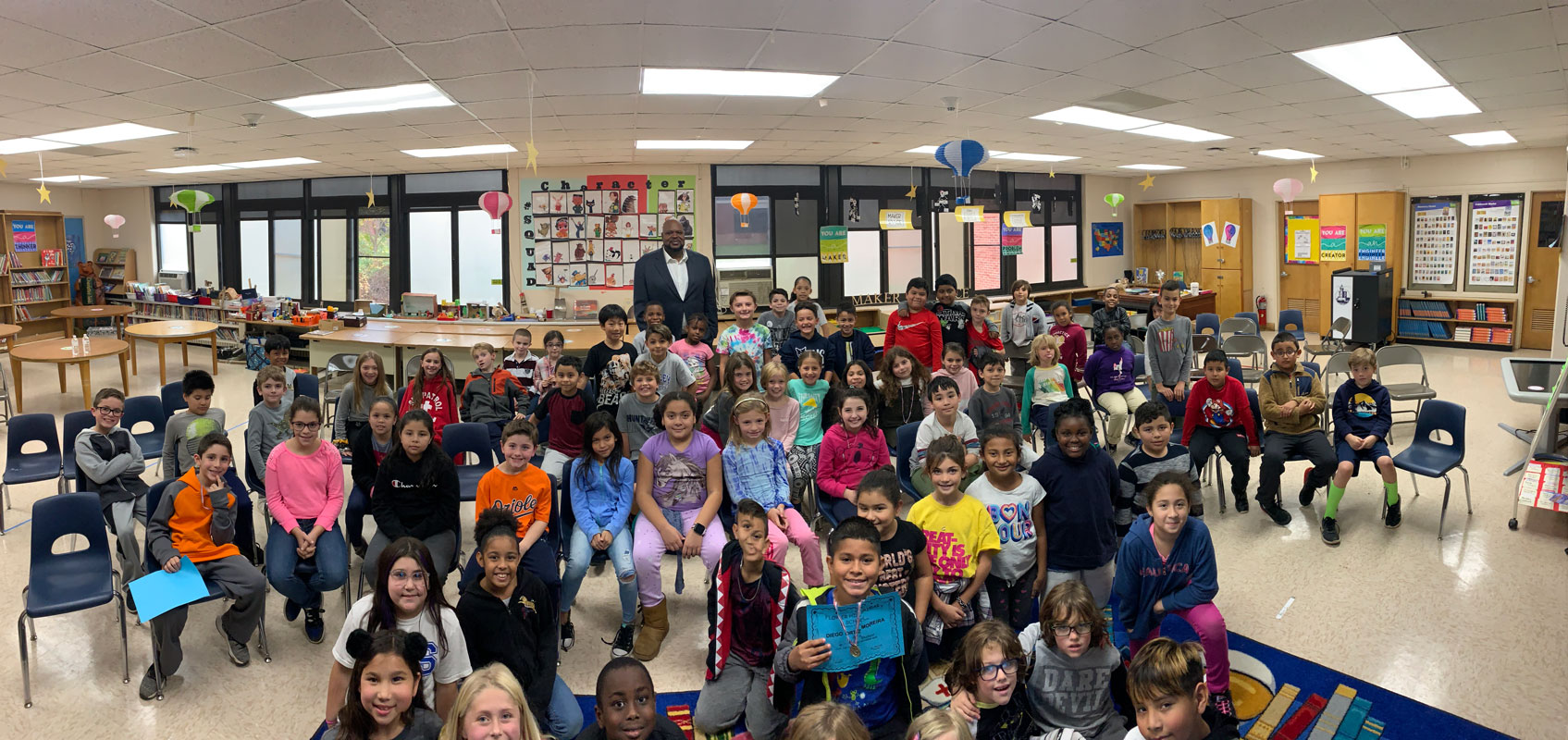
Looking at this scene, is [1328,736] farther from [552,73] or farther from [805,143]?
[805,143]

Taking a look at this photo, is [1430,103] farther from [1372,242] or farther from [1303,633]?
[1372,242]

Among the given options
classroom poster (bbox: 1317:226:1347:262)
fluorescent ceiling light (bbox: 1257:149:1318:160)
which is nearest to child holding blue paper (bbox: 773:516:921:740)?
fluorescent ceiling light (bbox: 1257:149:1318:160)

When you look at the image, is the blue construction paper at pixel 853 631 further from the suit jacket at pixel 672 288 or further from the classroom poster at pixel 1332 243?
the classroom poster at pixel 1332 243

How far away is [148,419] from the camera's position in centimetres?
611

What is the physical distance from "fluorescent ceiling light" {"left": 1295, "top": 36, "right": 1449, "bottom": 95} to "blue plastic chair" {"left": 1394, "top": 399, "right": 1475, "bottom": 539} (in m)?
2.15

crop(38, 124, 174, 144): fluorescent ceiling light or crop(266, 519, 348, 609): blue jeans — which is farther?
crop(38, 124, 174, 144): fluorescent ceiling light

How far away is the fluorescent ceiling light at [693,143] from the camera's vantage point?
8.62m

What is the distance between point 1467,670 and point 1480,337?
37.1ft

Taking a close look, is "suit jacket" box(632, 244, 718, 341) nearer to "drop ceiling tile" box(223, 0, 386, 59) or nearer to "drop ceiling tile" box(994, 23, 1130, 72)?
"drop ceiling tile" box(223, 0, 386, 59)

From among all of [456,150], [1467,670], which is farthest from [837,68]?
[456,150]


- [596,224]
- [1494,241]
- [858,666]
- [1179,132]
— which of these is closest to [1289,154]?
[1494,241]

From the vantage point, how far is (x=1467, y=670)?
3.61 m

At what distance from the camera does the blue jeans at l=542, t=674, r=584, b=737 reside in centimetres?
311

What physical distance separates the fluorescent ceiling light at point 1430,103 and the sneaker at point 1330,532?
374 cm
